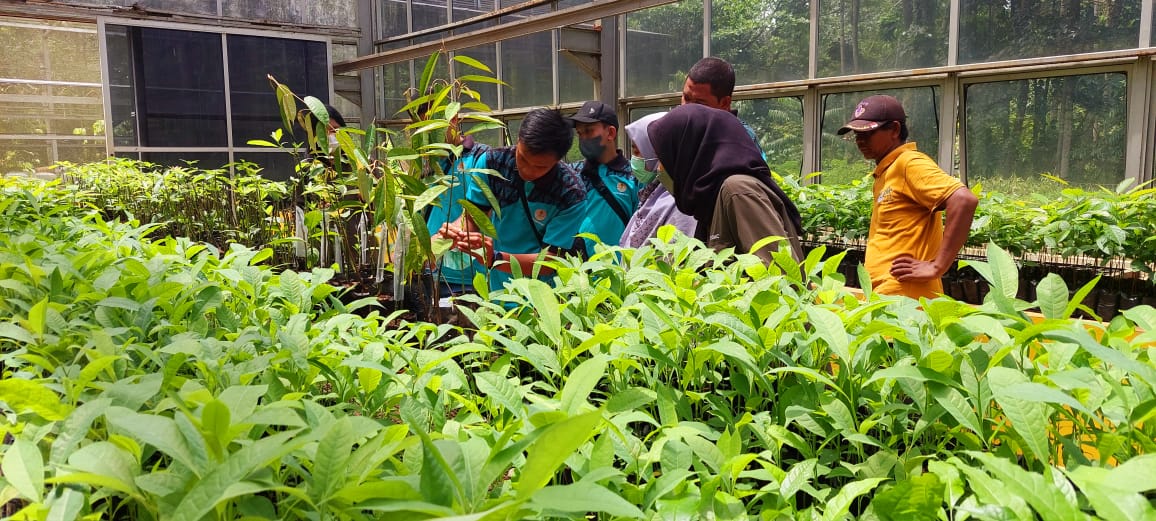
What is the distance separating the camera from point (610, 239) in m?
3.27

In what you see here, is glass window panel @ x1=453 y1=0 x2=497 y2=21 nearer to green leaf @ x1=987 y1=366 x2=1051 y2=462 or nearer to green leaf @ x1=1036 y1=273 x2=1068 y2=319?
green leaf @ x1=1036 y1=273 x2=1068 y2=319

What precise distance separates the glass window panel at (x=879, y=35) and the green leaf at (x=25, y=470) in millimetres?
6490

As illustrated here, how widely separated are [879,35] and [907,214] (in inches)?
159

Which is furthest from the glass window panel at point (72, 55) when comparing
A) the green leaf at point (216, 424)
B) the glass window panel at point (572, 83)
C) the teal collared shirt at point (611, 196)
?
the green leaf at point (216, 424)

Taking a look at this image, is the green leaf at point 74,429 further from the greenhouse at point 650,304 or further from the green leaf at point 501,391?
the green leaf at point 501,391

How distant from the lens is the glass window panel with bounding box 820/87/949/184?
6184mm

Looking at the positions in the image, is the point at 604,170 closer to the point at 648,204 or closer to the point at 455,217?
the point at 648,204

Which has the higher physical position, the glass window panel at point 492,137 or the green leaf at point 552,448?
the glass window panel at point 492,137

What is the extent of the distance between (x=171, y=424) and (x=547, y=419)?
0.31 metres

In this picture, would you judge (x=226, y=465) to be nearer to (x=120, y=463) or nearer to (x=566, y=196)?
(x=120, y=463)

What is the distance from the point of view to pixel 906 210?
9.39 feet

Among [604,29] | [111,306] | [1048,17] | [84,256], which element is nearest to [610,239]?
[84,256]

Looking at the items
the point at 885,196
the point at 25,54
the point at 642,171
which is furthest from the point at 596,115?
the point at 25,54

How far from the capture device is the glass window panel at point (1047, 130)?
17.3 feet
